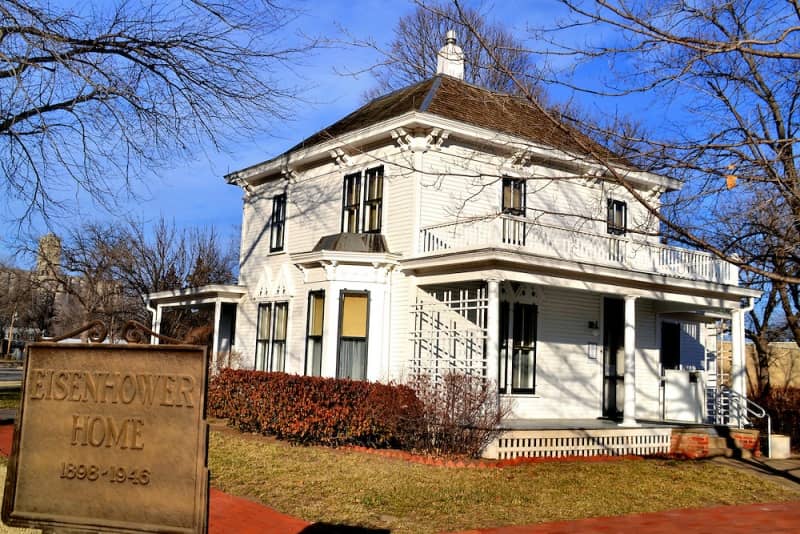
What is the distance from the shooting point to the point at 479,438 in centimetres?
1378

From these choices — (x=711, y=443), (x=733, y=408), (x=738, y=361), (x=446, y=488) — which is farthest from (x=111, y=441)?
(x=738, y=361)

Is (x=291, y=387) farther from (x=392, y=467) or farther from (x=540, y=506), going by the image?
(x=540, y=506)

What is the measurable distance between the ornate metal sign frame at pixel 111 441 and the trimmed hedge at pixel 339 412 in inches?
367

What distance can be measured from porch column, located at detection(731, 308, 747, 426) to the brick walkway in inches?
321

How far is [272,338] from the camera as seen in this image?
20.2m

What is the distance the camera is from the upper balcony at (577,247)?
1655cm

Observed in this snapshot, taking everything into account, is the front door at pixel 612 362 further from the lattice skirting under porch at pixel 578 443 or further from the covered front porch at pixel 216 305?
the covered front porch at pixel 216 305

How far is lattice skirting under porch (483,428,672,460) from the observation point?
46.9ft

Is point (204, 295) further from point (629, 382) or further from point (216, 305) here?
point (629, 382)

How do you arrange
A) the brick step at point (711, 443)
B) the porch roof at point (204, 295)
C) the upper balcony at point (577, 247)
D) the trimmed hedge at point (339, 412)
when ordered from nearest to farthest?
1. the trimmed hedge at point (339, 412)
2. the upper balcony at point (577, 247)
3. the brick step at point (711, 443)
4. the porch roof at point (204, 295)

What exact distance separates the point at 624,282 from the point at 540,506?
8.37 meters

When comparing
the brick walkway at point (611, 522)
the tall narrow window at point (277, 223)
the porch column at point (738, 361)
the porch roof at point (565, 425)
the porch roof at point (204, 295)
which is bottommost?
the brick walkway at point (611, 522)

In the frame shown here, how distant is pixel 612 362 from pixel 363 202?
7.38m

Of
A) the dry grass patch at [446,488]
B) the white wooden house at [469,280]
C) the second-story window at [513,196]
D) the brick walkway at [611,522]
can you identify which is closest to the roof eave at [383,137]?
the white wooden house at [469,280]
